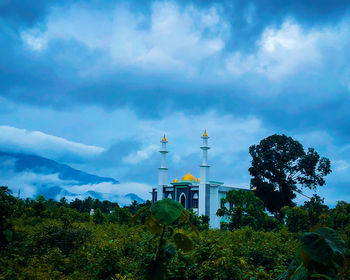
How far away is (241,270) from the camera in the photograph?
Answer: 14.6ft

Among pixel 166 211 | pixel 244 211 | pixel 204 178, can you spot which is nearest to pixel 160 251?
pixel 166 211

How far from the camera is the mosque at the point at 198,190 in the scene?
1353 inches

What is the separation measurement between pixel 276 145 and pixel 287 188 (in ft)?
14.3

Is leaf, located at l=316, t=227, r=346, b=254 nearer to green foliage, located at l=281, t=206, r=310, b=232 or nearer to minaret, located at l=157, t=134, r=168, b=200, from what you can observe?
green foliage, located at l=281, t=206, r=310, b=232

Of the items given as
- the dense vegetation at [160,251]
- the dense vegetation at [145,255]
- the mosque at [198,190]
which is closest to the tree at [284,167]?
the mosque at [198,190]

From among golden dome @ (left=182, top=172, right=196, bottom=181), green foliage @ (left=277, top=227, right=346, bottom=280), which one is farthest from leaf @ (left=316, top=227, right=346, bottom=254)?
golden dome @ (left=182, top=172, right=196, bottom=181)

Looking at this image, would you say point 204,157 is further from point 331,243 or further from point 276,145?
point 331,243

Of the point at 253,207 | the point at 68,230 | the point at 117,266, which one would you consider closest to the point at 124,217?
the point at 253,207

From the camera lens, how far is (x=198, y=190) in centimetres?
3572

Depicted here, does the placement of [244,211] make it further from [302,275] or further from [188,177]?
[302,275]

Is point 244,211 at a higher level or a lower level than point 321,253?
higher

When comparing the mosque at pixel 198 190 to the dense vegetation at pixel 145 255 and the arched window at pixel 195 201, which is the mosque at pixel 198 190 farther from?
the dense vegetation at pixel 145 255

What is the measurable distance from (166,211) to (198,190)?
112ft

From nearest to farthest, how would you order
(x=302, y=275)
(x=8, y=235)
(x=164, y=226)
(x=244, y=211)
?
(x=302, y=275)
(x=164, y=226)
(x=8, y=235)
(x=244, y=211)
